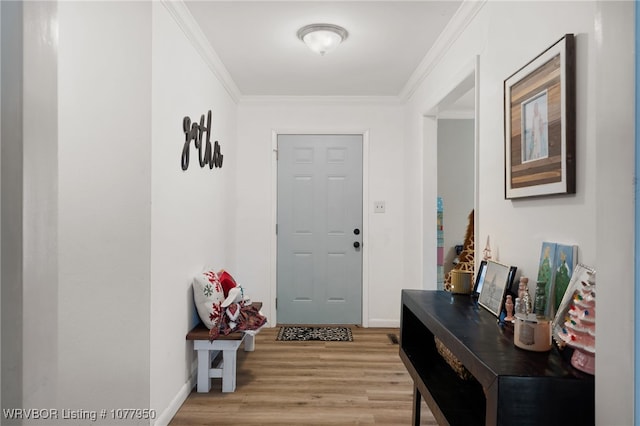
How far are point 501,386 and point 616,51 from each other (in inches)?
30.6

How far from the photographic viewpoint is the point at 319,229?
4.29 m

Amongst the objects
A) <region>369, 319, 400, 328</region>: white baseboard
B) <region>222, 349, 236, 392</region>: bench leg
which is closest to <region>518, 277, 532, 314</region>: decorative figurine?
<region>222, 349, 236, 392</region>: bench leg

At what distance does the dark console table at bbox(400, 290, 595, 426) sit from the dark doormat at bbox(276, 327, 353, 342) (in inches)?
70.4

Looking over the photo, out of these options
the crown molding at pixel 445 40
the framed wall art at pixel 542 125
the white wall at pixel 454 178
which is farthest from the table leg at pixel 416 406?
the white wall at pixel 454 178

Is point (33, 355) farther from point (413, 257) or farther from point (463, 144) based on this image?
point (463, 144)

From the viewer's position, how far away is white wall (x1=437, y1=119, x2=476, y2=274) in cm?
479

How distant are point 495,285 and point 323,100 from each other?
2975 millimetres

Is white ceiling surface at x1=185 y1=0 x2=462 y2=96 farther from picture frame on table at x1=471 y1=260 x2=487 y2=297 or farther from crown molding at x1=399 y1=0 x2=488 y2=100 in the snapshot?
picture frame on table at x1=471 y1=260 x2=487 y2=297

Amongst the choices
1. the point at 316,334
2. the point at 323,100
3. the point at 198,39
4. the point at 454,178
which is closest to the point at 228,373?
the point at 316,334

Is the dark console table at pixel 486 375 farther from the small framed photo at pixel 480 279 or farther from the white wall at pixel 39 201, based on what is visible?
the white wall at pixel 39 201

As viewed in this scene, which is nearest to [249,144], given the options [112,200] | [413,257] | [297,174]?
[297,174]

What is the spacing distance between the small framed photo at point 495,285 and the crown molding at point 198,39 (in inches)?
83.4

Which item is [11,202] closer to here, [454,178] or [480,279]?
[480,279]

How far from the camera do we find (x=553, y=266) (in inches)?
57.3
